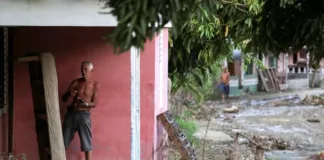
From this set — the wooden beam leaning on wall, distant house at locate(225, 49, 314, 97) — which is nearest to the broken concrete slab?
the wooden beam leaning on wall

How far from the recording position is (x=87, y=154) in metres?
7.20

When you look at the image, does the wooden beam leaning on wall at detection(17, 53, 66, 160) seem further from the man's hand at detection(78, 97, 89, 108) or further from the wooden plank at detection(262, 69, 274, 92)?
the wooden plank at detection(262, 69, 274, 92)

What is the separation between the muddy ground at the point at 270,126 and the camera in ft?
41.2

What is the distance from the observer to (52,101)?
6.21 m

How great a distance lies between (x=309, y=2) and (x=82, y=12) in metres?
2.66

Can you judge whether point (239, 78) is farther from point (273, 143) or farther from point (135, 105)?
point (135, 105)

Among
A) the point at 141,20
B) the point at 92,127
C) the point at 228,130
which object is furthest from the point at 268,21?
the point at 228,130

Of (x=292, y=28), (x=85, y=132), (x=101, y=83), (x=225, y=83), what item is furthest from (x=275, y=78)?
(x=292, y=28)

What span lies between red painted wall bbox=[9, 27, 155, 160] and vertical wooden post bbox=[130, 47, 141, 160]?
31cm

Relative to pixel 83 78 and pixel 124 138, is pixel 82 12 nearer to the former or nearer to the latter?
pixel 83 78

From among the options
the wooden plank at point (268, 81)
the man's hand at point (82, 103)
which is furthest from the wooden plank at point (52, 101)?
the wooden plank at point (268, 81)

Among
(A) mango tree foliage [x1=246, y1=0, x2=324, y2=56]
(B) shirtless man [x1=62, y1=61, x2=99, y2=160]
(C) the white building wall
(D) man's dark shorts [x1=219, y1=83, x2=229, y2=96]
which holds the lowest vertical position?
(D) man's dark shorts [x1=219, y1=83, x2=229, y2=96]

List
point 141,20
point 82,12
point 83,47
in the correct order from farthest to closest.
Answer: point 83,47 → point 82,12 → point 141,20

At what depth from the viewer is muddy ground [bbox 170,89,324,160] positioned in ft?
41.2
